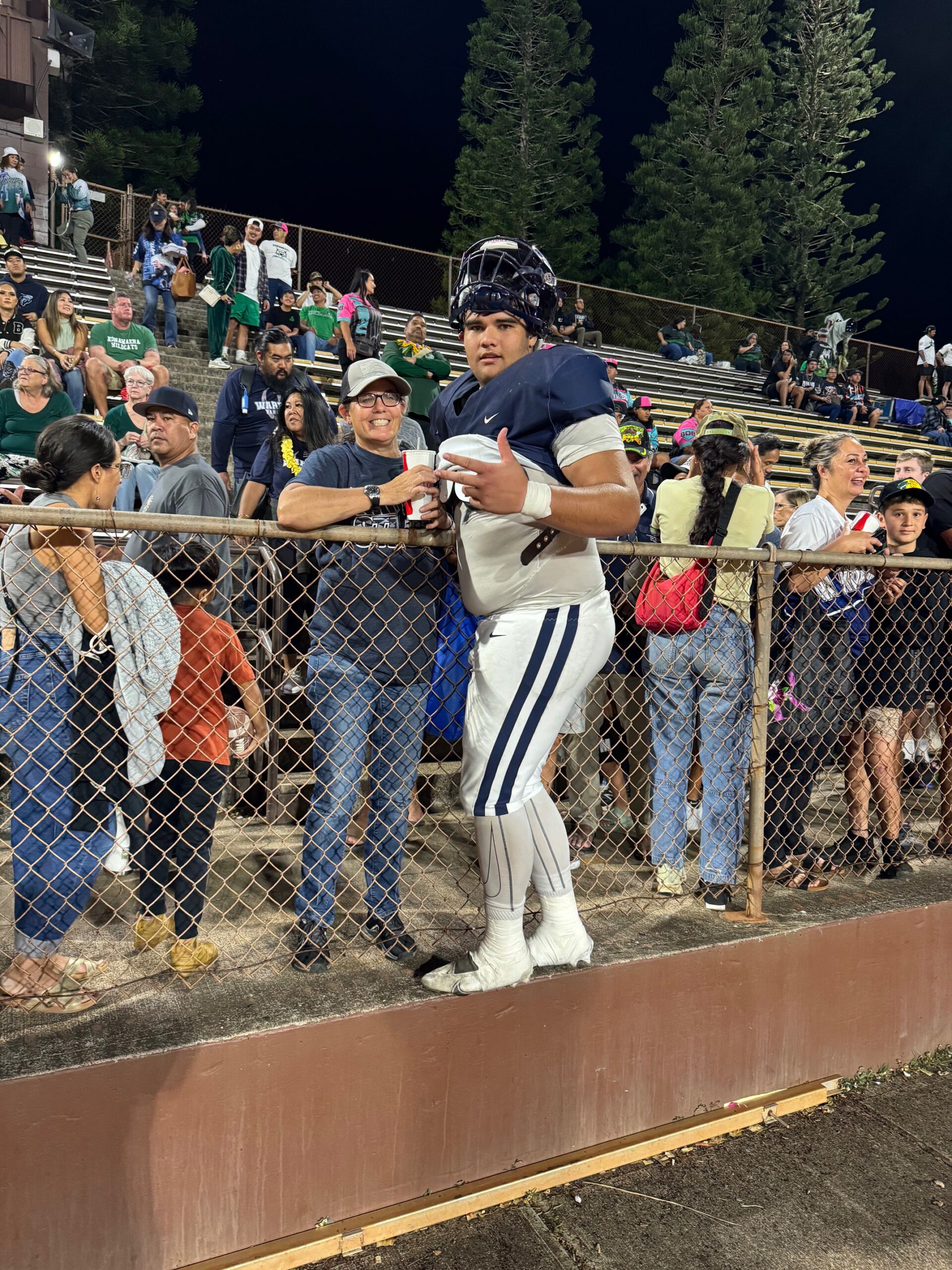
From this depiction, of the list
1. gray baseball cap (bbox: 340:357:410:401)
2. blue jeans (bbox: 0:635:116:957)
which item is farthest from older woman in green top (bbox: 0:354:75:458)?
blue jeans (bbox: 0:635:116:957)

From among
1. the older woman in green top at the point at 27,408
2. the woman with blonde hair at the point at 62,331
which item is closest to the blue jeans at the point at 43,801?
the older woman in green top at the point at 27,408

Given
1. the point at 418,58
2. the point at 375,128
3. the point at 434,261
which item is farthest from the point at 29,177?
the point at 418,58

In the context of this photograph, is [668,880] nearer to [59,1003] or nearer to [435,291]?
[59,1003]

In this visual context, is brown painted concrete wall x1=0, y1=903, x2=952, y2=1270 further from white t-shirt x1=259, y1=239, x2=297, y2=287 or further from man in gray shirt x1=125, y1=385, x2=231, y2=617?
white t-shirt x1=259, y1=239, x2=297, y2=287

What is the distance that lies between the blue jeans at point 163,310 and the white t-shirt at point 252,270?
973mm

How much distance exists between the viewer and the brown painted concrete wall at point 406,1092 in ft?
6.24

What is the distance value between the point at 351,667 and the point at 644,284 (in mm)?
30927

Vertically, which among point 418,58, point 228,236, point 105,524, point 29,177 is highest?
point 418,58

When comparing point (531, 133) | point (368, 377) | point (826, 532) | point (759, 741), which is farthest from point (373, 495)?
point (531, 133)

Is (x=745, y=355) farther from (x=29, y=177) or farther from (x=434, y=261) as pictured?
(x=29, y=177)

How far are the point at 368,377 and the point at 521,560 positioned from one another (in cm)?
98

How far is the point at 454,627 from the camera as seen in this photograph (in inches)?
107

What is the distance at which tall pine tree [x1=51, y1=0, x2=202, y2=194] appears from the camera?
25.6 meters

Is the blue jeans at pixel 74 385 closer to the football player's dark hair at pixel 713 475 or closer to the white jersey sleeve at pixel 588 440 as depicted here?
the football player's dark hair at pixel 713 475
